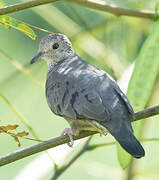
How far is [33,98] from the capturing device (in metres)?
4.39

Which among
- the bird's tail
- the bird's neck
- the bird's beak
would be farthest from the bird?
the bird's neck

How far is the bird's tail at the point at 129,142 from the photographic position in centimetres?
271

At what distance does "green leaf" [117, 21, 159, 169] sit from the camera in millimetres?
3041

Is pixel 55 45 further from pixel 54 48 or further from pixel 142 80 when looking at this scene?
pixel 142 80

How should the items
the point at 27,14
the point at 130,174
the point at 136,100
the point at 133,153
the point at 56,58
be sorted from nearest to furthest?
the point at 133,153 < the point at 136,100 < the point at 130,174 < the point at 56,58 < the point at 27,14

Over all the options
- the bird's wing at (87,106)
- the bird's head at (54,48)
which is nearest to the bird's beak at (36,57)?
the bird's head at (54,48)

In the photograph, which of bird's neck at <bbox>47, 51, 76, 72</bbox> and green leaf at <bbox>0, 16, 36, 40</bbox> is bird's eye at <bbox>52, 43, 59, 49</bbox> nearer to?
bird's neck at <bbox>47, 51, 76, 72</bbox>

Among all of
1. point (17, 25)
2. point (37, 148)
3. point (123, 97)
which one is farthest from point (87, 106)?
→ point (17, 25)

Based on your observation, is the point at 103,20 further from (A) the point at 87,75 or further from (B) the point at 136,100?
(B) the point at 136,100

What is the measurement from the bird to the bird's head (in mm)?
430

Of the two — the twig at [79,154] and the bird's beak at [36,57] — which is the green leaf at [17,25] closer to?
the twig at [79,154]

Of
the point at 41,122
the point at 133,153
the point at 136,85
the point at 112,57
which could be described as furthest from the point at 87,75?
the point at 41,122

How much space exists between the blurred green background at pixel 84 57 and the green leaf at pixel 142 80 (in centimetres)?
46

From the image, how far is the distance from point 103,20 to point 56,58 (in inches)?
25.0
